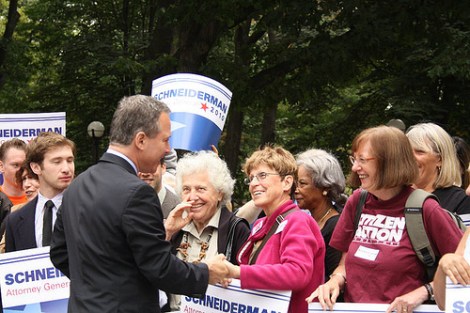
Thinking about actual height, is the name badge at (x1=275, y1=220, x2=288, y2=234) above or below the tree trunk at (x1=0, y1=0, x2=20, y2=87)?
below

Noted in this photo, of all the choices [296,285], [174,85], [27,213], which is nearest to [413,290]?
[296,285]

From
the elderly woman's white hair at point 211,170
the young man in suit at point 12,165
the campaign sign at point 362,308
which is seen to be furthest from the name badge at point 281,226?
the young man in suit at point 12,165

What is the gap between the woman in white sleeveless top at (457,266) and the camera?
350 cm

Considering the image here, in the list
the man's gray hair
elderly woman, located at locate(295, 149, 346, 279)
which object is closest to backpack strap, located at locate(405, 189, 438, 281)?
the man's gray hair

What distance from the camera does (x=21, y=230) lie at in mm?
5344

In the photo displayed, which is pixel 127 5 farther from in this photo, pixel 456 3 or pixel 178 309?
pixel 178 309

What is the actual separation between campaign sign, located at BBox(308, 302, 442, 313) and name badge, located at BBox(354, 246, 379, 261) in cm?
24

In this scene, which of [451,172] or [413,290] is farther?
[451,172]

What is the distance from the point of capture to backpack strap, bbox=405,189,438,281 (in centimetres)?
385

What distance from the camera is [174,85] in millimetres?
6961

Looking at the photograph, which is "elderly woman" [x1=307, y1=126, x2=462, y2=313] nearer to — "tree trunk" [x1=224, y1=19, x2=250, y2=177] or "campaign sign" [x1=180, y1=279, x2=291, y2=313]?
"campaign sign" [x1=180, y1=279, x2=291, y2=313]

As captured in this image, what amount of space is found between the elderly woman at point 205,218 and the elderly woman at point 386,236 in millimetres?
771

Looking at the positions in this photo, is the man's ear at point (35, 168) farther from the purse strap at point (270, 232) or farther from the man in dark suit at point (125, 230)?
the purse strap at point (270, 232)

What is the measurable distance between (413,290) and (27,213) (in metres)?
2.69
